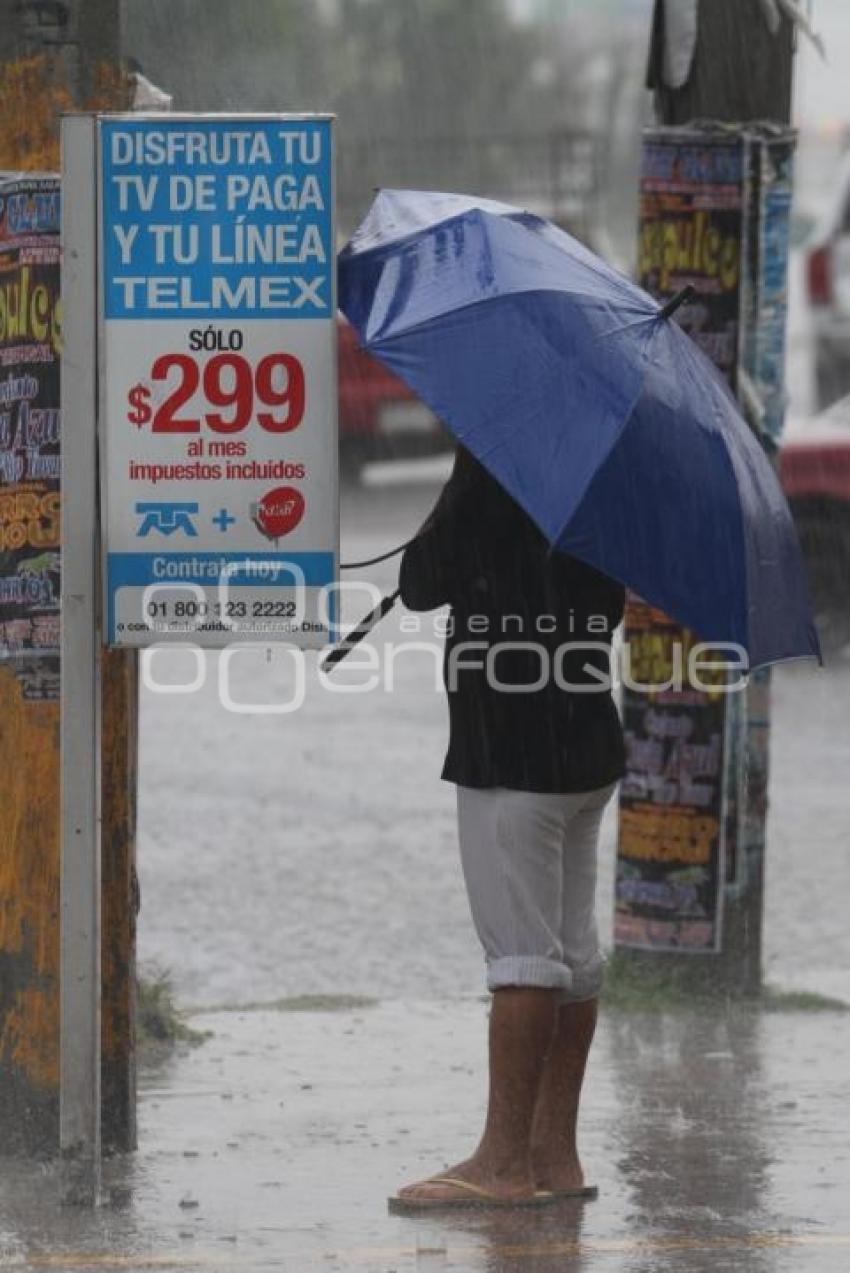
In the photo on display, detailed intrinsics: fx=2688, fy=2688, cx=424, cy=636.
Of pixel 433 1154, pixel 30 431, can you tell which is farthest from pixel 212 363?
pixel 433 1154

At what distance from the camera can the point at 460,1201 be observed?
18.9ft

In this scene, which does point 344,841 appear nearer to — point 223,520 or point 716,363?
point 716,363


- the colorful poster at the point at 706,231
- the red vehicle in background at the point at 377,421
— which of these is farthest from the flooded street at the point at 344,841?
the red vehicle in background at the point at 377,421

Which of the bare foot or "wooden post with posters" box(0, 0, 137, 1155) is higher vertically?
"wooden post with posters" box(0, 0, 137, 1155)

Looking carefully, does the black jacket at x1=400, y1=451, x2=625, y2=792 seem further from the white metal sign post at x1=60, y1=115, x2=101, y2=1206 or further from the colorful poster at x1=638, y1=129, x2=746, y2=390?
the colorful poster at x1=638, y1=129, x2=746, y2=390

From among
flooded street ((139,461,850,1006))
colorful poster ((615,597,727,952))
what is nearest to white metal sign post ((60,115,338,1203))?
colorful poster ((615,597,727,952))

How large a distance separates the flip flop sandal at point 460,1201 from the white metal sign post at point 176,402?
0.69m

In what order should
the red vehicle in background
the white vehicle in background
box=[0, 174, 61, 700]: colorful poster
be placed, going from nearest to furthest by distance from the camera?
1. box=[0, 174, 61, 700]: colorful poster
2. the red vehicle in background
3. the white vehicle in background

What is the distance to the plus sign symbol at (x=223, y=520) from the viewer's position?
5555 mm

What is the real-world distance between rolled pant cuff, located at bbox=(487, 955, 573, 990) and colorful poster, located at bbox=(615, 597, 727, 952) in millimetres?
2194

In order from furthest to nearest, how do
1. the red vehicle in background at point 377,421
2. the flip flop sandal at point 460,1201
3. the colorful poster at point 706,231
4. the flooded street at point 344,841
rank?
1. the red vehicle in background at point 377,421
2. the flooded street at point 344,841
3. the colorful poster at point 706,231
4. the flip flop sandal at point 460,1201

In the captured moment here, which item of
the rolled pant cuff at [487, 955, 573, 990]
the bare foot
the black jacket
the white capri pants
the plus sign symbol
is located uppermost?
the plus sign symbol

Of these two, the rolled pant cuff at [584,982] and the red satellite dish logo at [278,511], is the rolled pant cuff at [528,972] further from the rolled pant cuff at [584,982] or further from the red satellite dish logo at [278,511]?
the red satellite dish logo at [278,511]

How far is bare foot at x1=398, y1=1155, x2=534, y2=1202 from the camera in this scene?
5758 millimetres
